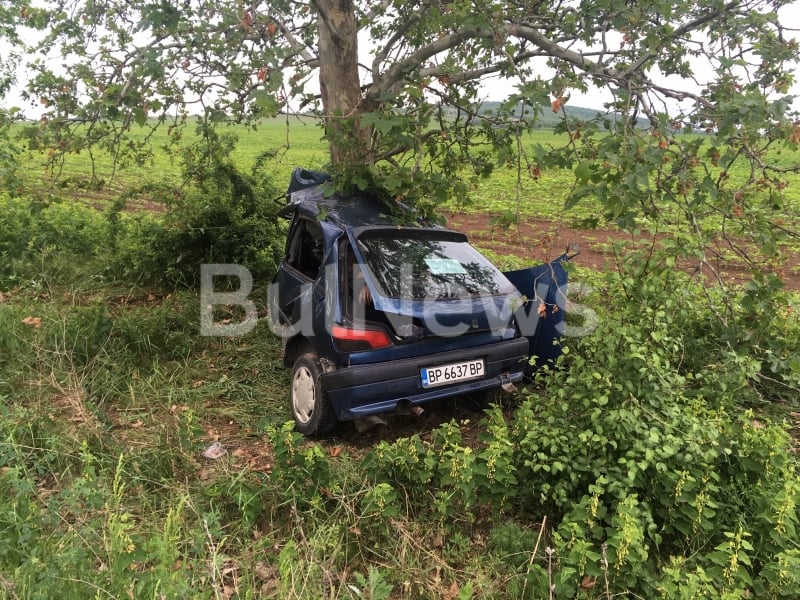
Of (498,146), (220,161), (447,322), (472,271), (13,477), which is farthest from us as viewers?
(220,161)

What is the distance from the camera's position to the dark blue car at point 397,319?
11.1ft

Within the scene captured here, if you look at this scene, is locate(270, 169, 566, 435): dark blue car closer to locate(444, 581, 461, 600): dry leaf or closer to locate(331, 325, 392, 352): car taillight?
locate(331, 325, 392, 352): car taillight

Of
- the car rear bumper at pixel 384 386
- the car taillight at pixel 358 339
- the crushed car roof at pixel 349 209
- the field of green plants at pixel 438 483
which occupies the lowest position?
the field of green plants at pixel 438 483

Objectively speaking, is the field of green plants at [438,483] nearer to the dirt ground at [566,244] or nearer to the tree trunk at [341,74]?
the tree trunk at [341,74]

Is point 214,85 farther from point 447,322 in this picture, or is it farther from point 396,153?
point 447,322

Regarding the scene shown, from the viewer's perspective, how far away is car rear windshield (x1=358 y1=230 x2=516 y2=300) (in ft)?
11.8

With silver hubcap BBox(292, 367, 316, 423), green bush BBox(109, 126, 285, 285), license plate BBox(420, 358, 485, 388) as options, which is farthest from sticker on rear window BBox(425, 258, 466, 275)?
green bush BBox(109, 126, 285, 285)

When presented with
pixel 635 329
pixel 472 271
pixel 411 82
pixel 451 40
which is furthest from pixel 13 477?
pixel 451 40

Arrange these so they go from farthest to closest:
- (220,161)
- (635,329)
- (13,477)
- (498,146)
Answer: (220,161), (498,146), (635,329), (13,477)

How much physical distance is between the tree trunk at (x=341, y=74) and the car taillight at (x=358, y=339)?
1.77m

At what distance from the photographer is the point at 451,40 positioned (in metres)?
4.98

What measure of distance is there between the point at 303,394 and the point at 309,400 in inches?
3.8

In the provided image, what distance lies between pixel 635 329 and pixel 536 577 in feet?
4.92

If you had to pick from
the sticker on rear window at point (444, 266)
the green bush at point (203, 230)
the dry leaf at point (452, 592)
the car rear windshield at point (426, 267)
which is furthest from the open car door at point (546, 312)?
the green bush at point (203, 230)
